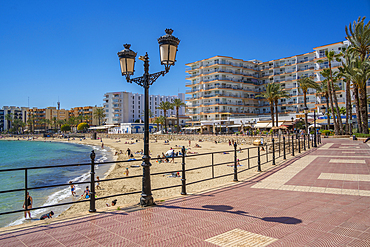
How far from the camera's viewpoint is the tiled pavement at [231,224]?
368 cm

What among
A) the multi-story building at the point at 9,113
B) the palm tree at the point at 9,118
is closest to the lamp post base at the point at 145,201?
the palm tree at the point at 9,118

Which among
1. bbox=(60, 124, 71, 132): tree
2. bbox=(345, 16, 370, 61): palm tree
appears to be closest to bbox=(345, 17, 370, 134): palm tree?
bbox=(345, 16, 370, 61): palm tree

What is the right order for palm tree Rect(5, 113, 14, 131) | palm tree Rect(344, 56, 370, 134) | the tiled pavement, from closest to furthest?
the tiled pavement < palm tree Rect(344, 56, 370, 134) < palm tree Rect(5, 113, 14, 131)

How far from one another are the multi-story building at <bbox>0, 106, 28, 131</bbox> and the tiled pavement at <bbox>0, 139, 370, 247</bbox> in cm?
17940

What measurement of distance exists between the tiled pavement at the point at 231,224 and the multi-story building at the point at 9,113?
7063 inches

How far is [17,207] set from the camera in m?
13.5

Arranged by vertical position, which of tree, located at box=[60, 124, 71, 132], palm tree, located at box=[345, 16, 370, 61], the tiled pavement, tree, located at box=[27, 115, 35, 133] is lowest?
the tiled pavement

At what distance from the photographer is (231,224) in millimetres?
4379

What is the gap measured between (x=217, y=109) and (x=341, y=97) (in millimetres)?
29870

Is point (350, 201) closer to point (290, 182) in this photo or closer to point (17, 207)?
point (290, 182)

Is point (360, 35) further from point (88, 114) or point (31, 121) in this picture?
point (31, 121)

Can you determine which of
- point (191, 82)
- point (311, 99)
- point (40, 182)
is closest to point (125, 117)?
point (191, 82)

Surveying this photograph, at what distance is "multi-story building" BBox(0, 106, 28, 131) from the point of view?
498 feet

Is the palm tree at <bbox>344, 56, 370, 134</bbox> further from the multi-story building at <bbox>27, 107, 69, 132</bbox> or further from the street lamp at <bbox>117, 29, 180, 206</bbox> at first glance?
the multi-story building at <bbox>27, 107, 69, 132</bbox>
